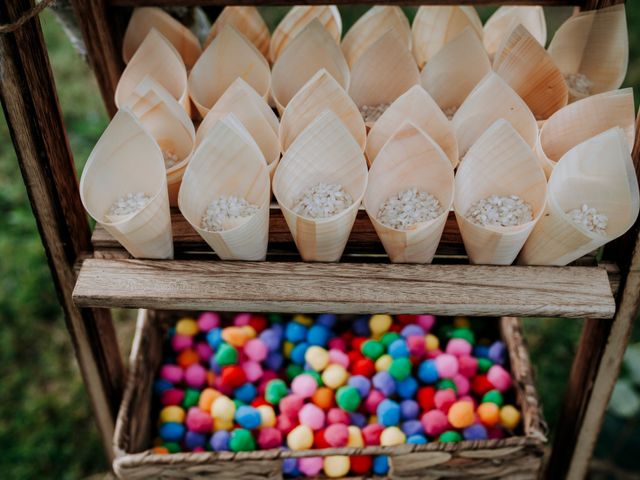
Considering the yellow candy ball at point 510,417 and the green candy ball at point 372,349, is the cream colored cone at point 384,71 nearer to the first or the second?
the green candy ball at point 372,349

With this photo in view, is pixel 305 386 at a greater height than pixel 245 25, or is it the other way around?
pixel 245 25

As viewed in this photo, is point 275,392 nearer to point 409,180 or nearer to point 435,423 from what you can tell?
point 435,423

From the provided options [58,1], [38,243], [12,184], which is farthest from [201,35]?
[12,184]

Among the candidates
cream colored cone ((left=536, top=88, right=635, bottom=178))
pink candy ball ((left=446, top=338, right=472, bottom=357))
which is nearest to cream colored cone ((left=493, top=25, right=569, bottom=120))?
cream colored cone ((left=536, top=88, right=635, bottom=178))

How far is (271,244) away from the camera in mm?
1022

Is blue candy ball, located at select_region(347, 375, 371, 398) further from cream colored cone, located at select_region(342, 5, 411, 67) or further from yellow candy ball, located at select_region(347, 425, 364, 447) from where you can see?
cream colored cone, located at select_region(342, 5, 411, 67)

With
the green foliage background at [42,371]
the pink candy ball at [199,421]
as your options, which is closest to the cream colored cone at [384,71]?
the pink candy ball at [199,421]

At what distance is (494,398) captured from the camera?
140cm

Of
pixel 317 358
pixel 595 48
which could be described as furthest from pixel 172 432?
pixel 595 48

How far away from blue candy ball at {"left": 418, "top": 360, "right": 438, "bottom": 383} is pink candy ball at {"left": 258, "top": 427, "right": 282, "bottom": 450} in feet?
1.19

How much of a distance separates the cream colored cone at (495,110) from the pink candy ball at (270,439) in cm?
76

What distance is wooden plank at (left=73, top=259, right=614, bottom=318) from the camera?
91 cm

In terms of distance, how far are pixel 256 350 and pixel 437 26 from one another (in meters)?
0.85

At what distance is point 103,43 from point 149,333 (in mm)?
663
